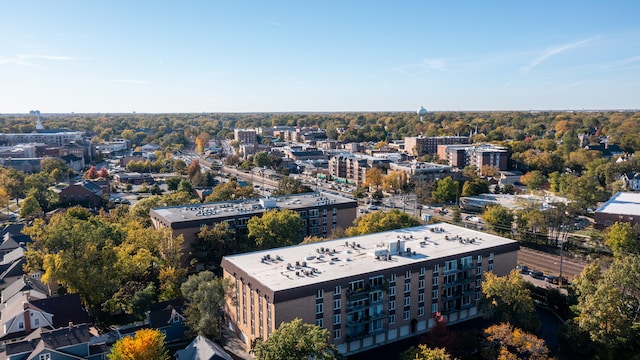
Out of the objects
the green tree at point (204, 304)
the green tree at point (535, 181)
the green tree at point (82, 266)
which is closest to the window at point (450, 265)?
the green tree at point (204, 304)

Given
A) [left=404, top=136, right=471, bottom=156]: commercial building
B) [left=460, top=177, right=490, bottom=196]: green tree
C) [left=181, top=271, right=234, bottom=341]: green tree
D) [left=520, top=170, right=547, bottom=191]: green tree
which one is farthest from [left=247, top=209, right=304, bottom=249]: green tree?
[left=404, top=136, right=471, bottom=156]: commercial building

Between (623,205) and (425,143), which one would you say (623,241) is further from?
(425,143)

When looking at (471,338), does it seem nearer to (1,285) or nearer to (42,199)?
(1,285)

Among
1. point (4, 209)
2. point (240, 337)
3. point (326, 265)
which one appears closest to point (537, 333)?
point (326, 265)

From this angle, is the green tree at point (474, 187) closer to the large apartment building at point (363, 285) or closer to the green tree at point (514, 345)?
the large apartment building at point (363, 285)

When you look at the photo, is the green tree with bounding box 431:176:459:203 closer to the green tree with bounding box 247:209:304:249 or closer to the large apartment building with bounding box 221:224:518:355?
the large apartment building with bounding box 221:224:518:355

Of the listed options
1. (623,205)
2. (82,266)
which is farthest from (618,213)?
(82,266)

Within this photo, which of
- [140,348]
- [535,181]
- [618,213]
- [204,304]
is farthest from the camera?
[535,181]
